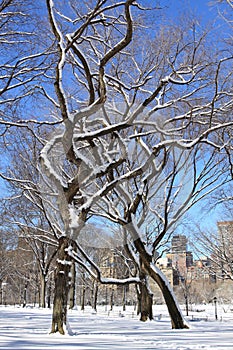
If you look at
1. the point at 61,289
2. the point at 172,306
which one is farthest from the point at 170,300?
the point at 61,289

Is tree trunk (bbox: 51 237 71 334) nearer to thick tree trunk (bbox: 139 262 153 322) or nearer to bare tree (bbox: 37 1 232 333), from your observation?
bare tree (bbox: 37 1 232 333)

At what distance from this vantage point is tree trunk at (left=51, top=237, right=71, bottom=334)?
8.21 meters

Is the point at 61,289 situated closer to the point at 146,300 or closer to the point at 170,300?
the point at 170,300

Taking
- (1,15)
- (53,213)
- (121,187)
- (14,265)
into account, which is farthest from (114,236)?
(14,265)

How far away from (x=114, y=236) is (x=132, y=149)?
499 cm

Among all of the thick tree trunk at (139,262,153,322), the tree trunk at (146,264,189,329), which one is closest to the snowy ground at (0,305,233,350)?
the tree trunk at (146,264,189,329)

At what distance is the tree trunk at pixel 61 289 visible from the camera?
26.9 ft

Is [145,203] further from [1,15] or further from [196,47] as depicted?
[1,15]

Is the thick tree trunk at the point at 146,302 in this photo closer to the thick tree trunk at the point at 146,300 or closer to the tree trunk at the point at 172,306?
the thick tree trunk at the point at 146,300

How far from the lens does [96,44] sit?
38.7 feet

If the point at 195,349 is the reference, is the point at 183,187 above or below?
above

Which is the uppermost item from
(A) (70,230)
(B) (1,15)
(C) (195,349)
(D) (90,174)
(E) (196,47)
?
(E) (196,47)

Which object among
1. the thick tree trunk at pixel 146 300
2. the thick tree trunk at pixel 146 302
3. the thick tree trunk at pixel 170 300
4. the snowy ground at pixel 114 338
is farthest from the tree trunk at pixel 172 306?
the thick tree trunk at pixel 146 302

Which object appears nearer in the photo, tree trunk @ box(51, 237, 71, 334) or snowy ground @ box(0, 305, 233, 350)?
snowy ground @ box(0, 305, 233, 350)
